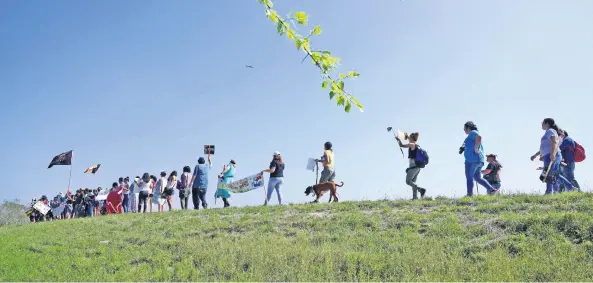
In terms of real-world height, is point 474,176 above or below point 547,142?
below

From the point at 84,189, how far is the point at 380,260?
24251mm

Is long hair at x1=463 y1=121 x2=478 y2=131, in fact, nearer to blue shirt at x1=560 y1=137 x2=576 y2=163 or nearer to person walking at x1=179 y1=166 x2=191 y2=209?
blue shirt at x1=560 y1=137 x2=576 y2=163

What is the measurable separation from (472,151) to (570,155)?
2547mm

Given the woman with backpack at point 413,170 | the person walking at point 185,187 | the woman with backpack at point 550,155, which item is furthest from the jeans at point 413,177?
the person walking at point 185,187

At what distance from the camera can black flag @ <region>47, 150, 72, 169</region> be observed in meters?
28.8

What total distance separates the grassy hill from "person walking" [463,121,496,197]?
1.01m

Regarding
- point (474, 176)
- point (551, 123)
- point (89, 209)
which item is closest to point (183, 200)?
point (89, 209)

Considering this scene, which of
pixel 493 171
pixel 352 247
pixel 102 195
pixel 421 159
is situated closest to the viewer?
pixel 352 247

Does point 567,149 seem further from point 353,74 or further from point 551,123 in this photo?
point 353,74

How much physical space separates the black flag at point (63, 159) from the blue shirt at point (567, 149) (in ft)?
88.5

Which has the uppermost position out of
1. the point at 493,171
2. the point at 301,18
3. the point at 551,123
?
the point at 551,123

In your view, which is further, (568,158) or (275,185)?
(275,185)

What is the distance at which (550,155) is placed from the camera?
38.0ft

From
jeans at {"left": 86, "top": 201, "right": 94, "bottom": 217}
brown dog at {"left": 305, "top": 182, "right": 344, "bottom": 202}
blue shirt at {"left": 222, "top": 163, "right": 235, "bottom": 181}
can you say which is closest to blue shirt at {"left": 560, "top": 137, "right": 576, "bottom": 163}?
brown dog at {"left": 305, "top": 182, "right": 344, "bottom": 202}
